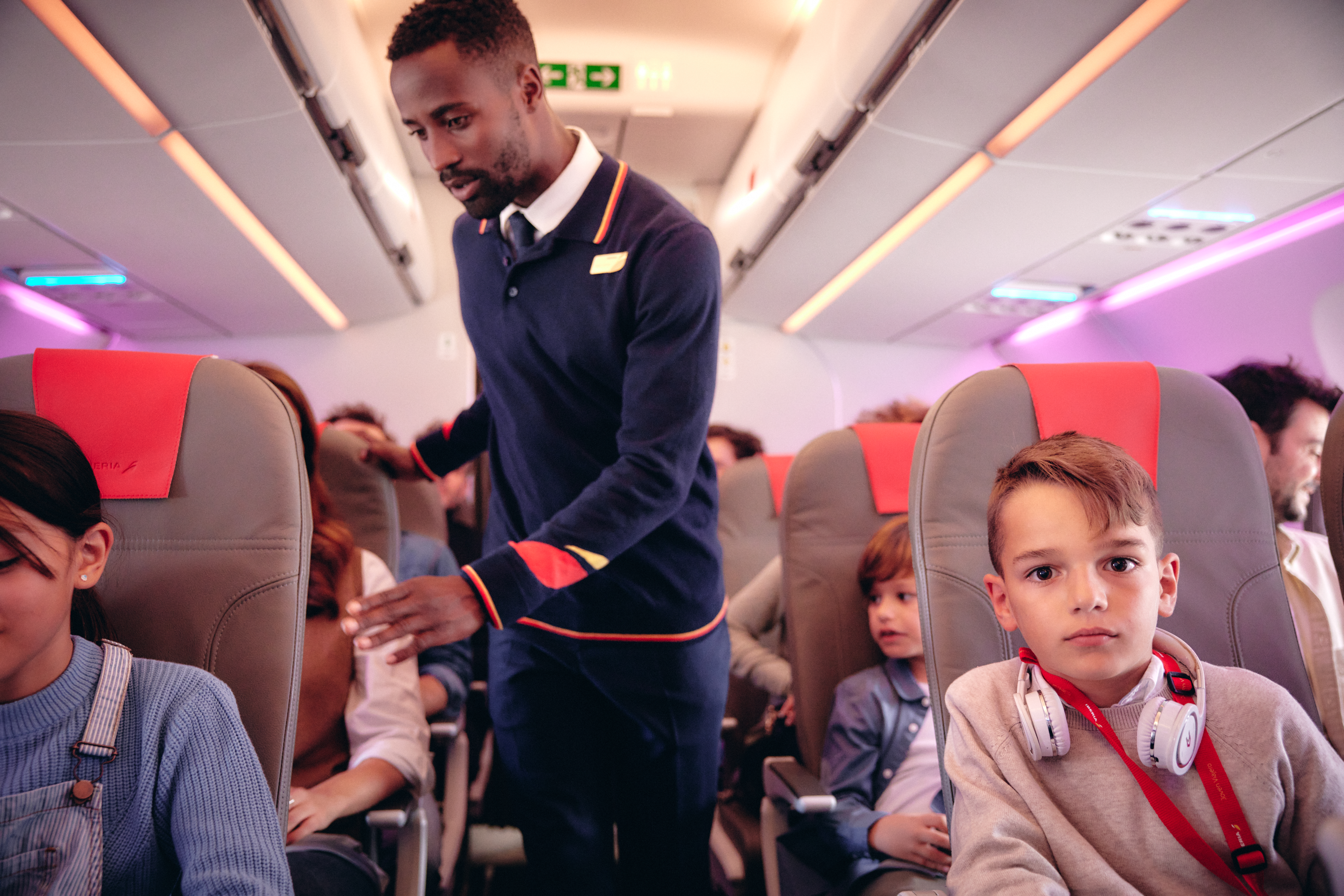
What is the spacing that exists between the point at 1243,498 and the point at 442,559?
2.18m

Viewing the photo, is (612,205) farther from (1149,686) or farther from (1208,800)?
(1208,800)

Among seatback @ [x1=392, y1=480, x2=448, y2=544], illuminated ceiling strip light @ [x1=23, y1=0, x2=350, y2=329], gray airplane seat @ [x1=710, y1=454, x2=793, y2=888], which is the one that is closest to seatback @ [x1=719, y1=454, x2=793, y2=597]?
gray airplane seat @ [x1=710, y1=454, x2=793, y2=888]

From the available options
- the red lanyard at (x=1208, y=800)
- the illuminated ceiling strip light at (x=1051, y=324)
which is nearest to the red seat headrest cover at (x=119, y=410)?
the red lanyard at (x=1208, y=800)

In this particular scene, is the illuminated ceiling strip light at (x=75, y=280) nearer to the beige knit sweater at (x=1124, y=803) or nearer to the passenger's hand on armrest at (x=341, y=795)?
the passenger's hand on armrest at (x=341, y=795)

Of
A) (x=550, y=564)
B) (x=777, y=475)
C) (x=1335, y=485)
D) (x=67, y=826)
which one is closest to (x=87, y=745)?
(x=67, y=826)

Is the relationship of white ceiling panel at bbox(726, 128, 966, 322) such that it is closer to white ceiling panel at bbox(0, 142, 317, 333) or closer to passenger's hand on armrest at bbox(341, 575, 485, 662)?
passenger's hand on armrest at bbox(341, 575, 485, 662)

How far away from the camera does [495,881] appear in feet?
8.63

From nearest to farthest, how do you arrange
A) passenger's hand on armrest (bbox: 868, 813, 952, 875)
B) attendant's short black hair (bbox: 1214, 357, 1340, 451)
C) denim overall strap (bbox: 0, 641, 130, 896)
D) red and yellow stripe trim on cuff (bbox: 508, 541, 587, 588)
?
denim overall strap (bbox: 0, 641, 130, 896)
red and yellow stripe trim on cuff (bbox: 508, 541, 587, 588)
passenger's hand on armrest (bbox: 868, 813, 952, 875)
attendant's short black hair (bbox: 1214, 357, 1340, 451)

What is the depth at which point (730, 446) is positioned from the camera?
3.71 m

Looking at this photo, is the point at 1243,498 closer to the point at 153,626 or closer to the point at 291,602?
the point at 291,602

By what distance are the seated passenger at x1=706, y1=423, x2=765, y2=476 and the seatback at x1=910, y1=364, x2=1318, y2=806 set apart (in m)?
2.40

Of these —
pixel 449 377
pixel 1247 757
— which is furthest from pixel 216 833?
pixel 449 377

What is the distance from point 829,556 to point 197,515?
1.30m

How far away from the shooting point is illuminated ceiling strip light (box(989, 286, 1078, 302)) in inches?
167
